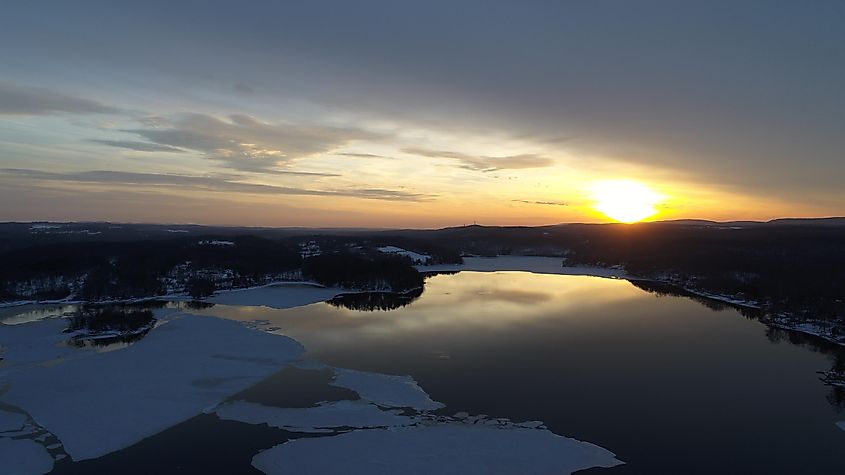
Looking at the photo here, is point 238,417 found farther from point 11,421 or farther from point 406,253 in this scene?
point 406,253

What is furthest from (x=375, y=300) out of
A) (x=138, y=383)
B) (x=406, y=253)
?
(x=406, y=253)

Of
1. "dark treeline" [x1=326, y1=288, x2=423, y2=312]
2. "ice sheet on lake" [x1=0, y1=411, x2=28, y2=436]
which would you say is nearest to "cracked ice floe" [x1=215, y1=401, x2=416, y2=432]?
"ice sheet on lake" [x1=0, y1=411, x2=28, y2=436]

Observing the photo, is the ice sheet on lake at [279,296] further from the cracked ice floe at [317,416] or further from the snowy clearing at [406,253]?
the snowy clearing at [406,253]

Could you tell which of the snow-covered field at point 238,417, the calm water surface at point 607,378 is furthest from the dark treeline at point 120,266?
the snow-covered field at point 238,417

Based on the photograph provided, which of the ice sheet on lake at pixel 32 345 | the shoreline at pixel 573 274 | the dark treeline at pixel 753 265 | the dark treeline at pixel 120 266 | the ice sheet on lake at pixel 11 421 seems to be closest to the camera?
the ice sheet on lake at pixel 11 421

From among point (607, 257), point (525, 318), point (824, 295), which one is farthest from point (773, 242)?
point (525, 318)

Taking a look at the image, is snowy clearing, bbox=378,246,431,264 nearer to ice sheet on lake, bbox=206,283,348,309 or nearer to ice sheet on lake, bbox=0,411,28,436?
ice sheet on lake, bbox=206,283,348,309

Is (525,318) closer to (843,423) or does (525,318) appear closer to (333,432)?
(843,423)

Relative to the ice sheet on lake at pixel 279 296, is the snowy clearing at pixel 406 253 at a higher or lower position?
higher
